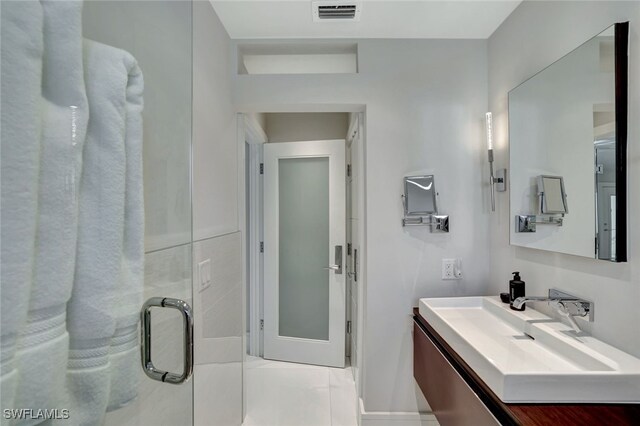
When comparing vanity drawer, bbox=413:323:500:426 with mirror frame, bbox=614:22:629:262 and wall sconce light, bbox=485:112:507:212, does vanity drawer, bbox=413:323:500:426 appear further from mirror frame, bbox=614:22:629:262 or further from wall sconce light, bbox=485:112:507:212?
wall sconce light, bbox=485:112:507:212

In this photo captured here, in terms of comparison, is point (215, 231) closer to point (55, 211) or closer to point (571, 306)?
point (55, 211)

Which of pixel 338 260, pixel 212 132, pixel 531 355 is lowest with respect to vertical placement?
pixel 531 355

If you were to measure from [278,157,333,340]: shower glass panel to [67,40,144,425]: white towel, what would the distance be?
7.42 feet

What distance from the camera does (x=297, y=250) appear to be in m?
2.86

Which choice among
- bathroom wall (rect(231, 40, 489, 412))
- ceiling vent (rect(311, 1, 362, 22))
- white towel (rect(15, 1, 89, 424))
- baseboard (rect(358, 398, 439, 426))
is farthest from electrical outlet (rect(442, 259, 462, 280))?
white towel (rect(15, 1, 89, 424))

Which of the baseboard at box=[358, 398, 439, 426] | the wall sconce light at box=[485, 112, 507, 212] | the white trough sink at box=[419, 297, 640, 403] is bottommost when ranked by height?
the baseboard at box=[358, 398, 439, 426]

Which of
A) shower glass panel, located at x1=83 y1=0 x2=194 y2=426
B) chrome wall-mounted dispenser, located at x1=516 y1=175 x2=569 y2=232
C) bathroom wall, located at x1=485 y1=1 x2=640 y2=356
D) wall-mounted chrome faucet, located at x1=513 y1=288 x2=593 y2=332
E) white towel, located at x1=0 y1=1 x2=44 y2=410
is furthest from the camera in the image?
chrome wall-mounted dispenser, located at x1=516 y1=175 x2=569 y2=232

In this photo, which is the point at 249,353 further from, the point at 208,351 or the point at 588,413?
the point at 588,413

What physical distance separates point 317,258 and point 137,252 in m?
2.27

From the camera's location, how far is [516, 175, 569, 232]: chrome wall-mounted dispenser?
137cm

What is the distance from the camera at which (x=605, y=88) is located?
3.75 ft

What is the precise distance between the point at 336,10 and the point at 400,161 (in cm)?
87
